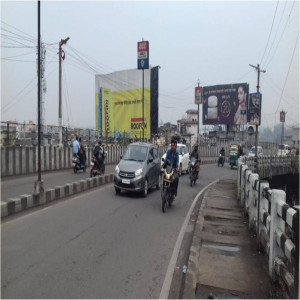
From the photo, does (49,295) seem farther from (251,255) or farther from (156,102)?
(156,102)

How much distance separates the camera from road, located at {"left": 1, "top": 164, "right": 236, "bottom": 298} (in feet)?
14.6

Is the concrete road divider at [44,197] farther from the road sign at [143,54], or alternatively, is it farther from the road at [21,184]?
the road sign at [143,54]

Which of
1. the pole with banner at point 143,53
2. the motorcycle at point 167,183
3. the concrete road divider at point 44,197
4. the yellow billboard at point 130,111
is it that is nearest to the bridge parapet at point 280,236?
the motorcycle at point 167,183

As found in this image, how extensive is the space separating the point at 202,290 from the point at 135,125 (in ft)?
130

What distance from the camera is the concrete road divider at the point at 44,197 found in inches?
333

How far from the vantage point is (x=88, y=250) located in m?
5.93

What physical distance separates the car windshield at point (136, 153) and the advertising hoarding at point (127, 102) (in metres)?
28.0

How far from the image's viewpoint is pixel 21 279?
4.58 metres

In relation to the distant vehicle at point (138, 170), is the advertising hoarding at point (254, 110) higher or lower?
higher

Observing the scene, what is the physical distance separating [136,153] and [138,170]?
1.18 metres

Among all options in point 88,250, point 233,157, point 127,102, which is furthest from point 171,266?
point 127,102

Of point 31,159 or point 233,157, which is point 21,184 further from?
point 233,157

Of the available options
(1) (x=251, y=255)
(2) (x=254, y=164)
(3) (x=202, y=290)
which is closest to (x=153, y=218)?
(1) (x=251, y=255)

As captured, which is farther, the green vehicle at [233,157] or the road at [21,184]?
the green vehicle at [233,157]
